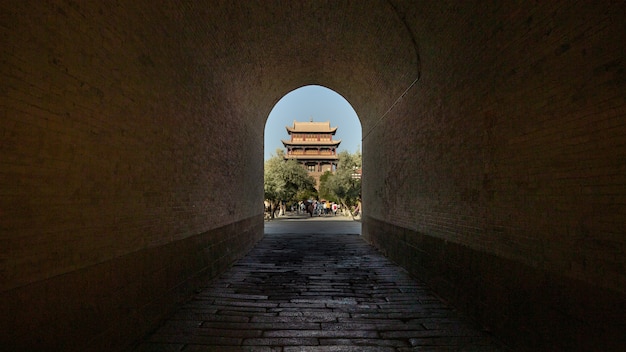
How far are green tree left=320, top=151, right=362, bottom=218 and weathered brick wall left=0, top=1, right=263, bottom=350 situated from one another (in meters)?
23.4

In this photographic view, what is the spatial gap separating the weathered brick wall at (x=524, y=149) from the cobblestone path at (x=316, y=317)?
0.58 meters

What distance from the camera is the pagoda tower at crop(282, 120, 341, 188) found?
5438 cm

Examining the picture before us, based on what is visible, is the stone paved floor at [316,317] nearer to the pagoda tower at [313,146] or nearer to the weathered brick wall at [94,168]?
the weathered brick wall at [94,168]

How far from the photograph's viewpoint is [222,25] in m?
6.24

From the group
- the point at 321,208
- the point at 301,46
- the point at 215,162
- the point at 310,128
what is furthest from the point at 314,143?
the point at 215,162

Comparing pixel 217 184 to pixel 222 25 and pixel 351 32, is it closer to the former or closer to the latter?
pixel 222 25

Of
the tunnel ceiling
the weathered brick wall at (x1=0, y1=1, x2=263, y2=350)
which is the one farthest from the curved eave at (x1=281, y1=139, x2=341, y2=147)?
the weathered brick wall at (x1=0, y1=1, x2=263, y2=350)

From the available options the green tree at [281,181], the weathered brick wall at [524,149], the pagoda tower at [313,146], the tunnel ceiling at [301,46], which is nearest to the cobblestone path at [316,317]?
the weathered brick wall at [524,149]

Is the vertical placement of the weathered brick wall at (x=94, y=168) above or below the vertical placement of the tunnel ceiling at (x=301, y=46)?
below

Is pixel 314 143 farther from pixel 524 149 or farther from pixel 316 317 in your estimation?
pixel 524 149

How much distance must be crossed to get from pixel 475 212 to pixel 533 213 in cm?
117

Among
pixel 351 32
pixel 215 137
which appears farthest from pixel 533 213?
pixel 351 32

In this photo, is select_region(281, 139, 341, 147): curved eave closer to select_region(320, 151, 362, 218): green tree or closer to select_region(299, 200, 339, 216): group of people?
select_region(299, 200, 339, 216): group of people

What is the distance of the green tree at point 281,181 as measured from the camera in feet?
88.7
